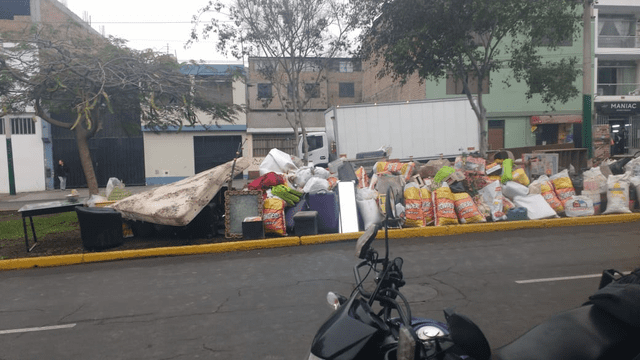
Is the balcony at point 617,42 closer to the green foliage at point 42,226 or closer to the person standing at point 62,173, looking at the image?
the green foliage at point 42,226

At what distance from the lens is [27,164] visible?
1093 inches

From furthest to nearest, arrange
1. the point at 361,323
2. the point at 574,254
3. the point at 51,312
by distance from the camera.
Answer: the point at 574,254 → the point at 51,312 → the point at 361,323

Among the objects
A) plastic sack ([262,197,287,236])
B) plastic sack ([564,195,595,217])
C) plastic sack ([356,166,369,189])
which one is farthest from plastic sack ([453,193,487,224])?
plastic sack ([262,197,287,236])

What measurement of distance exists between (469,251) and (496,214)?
8.35 feet

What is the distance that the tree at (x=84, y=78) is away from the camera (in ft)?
40.4

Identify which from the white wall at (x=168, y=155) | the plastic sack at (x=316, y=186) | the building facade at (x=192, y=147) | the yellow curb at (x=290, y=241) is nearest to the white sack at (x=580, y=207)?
the yellow curb at (x=290, y=241)

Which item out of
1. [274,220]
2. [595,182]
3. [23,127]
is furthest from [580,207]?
[23,127]

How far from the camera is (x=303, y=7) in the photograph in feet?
67.1

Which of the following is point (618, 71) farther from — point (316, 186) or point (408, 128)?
point (316, 186)

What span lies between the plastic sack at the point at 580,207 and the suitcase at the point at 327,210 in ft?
16.8

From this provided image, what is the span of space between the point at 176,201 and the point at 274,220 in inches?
78.9

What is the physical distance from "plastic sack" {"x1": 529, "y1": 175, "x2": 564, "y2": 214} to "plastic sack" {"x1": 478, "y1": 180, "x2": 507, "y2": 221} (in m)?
0.97

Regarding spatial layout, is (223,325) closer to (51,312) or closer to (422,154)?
(51,312)

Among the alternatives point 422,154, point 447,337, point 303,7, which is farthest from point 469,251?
point 303,7
